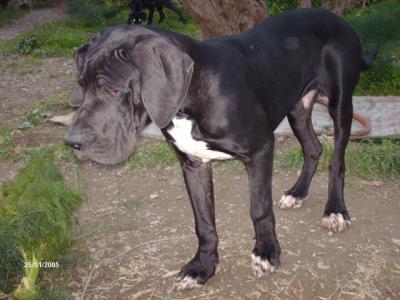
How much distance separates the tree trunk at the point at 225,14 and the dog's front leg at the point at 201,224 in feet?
9.85

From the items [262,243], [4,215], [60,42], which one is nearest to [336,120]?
[262,243]

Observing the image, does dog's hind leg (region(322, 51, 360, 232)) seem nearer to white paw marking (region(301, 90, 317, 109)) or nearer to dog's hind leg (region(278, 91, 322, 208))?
white paw marking (region(301, 90, 317, 109))

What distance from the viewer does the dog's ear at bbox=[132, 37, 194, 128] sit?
232 cm

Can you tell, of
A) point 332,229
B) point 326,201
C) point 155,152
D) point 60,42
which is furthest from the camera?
point 60,42

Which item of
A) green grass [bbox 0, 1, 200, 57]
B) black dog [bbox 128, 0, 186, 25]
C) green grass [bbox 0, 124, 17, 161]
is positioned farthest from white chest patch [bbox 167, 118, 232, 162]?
black dog [bbox 128, 0, 186, 25]

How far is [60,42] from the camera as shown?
10492mm

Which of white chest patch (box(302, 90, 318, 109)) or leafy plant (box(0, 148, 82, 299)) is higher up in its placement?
white chest patch (box(302, 90, 318, 109))

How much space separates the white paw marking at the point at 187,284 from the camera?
3178 millimetres

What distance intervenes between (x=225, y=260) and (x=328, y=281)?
64 cm

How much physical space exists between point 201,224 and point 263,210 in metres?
0.39

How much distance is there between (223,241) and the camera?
3.64m

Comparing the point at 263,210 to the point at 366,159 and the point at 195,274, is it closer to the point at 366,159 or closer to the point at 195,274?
the point at 195,274

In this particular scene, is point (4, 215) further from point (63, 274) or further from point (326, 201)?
point (326, 201)

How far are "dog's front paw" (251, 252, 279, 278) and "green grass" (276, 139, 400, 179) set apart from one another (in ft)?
5.01
